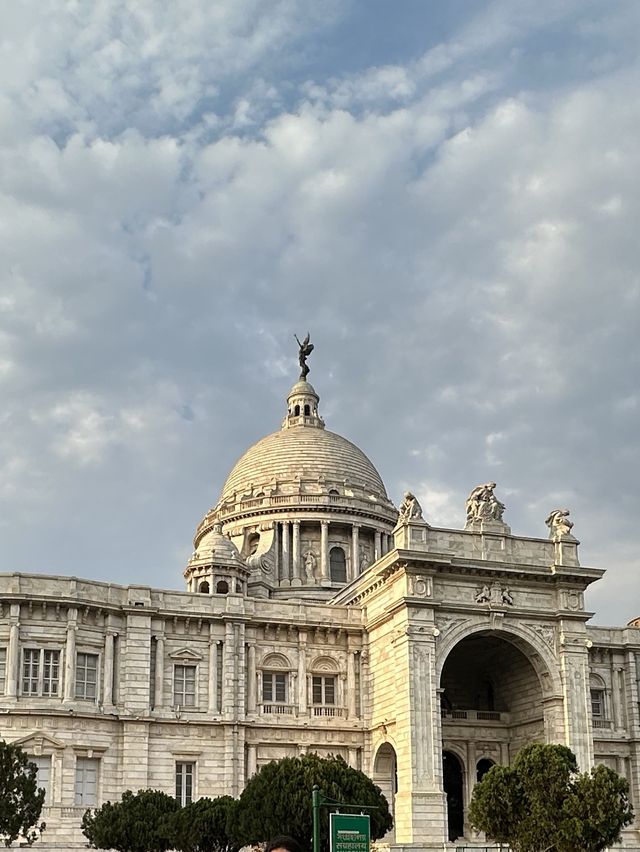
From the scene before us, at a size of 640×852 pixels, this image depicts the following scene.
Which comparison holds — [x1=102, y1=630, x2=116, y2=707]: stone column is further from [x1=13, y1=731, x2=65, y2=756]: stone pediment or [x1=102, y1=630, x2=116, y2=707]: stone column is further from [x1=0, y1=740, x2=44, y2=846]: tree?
[x1=0, y1=740, x2=44, y2=846]: tree

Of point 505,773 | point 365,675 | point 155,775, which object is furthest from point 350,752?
point 505,773

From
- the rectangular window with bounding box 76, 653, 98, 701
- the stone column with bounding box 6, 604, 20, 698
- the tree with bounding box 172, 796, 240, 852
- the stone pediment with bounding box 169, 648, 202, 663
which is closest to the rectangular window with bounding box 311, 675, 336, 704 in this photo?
the stone pediment with bounding box 169, 648, 202, 663

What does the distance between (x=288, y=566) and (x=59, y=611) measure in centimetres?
2780

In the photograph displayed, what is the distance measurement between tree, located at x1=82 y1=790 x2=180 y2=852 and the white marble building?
5.95 meters

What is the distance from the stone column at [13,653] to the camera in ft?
174

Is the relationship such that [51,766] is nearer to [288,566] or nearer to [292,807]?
[292,807]

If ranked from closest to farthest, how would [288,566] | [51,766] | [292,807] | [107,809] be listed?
[292,807], [107,809], [51,766], [288,566]

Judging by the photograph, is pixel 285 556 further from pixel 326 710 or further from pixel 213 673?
pixel 213 673

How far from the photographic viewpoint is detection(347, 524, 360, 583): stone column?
263 feet

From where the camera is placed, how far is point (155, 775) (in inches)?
2157

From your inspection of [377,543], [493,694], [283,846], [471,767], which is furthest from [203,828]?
[377,543]

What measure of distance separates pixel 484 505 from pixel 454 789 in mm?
14758

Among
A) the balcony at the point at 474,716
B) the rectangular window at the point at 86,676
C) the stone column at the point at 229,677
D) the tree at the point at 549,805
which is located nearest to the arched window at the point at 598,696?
the balcony at the point at 474,716

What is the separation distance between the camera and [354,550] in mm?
81750
